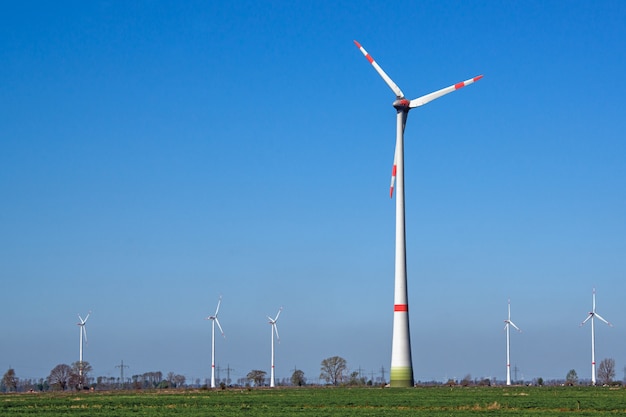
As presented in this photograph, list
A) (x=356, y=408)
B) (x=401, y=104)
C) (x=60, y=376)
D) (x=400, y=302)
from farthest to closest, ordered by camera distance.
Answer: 1. (x=60, y=376)
2. (x=401, y=104)
3. (x=400, y=302)
4. (x=356, y=408)

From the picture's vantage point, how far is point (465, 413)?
68.6 m

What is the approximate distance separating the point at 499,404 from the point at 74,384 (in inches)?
4548

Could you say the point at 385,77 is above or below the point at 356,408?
above

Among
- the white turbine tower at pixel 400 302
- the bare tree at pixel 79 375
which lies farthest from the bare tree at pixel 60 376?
the white turbine tower at pixel 400 302

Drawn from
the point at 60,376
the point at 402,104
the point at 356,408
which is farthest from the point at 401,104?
the point at 60,376

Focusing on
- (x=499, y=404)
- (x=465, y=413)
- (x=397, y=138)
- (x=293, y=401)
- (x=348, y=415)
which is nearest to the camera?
(x=348, y=415)

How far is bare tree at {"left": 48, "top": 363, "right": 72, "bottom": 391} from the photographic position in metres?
179

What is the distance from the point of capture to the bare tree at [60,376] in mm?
179125

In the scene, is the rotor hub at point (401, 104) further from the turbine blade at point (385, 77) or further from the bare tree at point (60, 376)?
the bare tree at point (60, 376)

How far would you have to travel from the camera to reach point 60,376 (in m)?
180

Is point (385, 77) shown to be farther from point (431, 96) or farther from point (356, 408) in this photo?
point (356, 408)

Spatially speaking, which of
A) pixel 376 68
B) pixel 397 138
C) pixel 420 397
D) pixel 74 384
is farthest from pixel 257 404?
pixel 74 384

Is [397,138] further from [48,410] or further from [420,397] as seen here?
[48,410]

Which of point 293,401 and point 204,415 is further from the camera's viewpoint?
point 293,401
